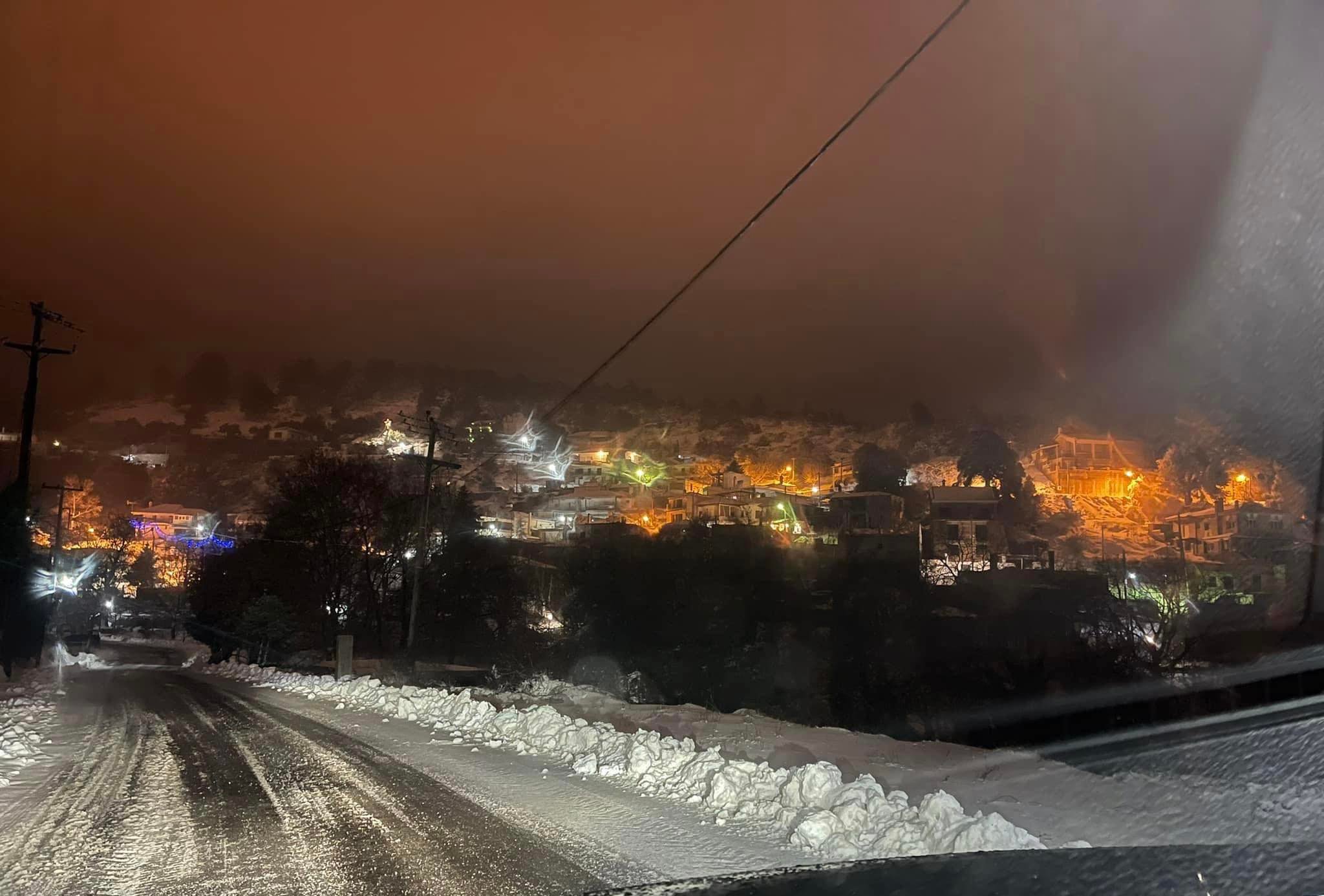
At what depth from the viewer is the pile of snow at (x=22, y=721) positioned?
11.1 meters

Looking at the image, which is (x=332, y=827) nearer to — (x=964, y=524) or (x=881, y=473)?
(x=964, y=524)

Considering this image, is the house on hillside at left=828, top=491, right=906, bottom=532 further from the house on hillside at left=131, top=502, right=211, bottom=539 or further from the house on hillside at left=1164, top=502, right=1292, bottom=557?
the house on hillside at left=131, top=502, right=211, bottom=539

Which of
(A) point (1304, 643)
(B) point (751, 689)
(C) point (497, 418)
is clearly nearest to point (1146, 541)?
(B) point (751, 689)

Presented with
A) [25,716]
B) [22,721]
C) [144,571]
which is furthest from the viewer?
[144,571]

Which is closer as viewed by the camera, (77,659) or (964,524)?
(77,659)

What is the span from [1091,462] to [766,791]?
9602cm

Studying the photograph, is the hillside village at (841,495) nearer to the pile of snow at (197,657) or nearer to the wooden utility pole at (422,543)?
the wooden utility pole at (422,543)

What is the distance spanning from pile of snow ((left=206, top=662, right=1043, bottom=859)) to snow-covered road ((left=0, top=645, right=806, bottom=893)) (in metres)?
0.39

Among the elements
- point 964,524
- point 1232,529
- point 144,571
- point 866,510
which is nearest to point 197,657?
point 866,510

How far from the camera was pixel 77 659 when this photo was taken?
4419 cm

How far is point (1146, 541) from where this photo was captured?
48.5 m

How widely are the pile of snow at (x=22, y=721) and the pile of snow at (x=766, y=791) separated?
18.2 feet

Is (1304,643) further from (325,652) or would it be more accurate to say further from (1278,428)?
(325,652)

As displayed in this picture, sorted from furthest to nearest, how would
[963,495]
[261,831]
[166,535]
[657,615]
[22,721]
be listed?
[166,535] → [963,495] → [657,615] → [22,721] → [261,831]
